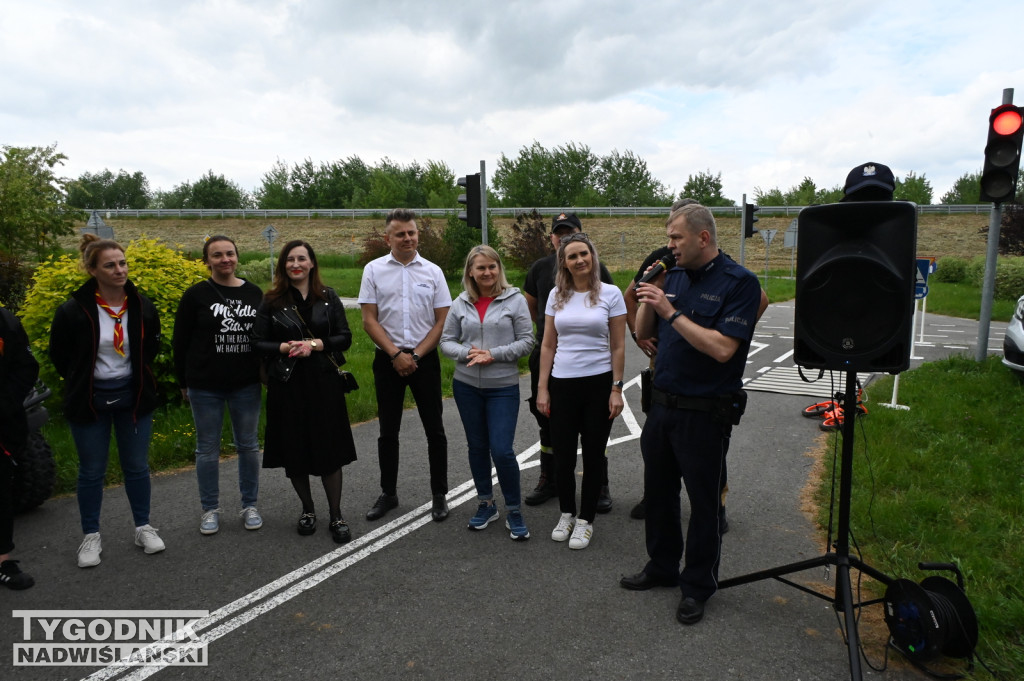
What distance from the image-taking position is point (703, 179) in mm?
74938

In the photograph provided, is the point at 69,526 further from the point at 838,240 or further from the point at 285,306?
the point at 838,240

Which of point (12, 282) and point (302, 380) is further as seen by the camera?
point (12, 282)

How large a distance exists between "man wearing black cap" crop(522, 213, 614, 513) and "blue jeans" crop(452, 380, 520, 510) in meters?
0.60

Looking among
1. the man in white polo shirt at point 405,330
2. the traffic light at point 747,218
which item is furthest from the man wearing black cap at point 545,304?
the traffic light at point 747,218

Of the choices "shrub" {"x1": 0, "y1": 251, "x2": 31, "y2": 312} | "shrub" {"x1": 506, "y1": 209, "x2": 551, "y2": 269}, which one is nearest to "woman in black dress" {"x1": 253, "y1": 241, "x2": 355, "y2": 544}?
"shrub" {"x1": 0, "y1": 251, "x2": 31, "y2": 312}

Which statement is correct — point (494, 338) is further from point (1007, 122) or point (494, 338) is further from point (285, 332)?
point (1007, 122)

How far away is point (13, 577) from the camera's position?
3961mm

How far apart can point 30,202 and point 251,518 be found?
18.2m

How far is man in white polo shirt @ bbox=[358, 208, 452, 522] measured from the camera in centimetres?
495

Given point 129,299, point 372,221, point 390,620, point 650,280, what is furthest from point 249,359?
point 372,221

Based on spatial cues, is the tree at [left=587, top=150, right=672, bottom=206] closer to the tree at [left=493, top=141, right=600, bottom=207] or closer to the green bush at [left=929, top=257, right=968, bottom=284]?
the tree at [left=493, top=141, right=600, bottom=207]

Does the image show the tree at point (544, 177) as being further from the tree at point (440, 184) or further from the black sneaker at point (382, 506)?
the black sneaker at point (382, 506)

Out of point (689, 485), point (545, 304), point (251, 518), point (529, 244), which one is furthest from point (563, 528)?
point (529, 244)

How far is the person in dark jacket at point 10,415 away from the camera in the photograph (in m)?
3.96
